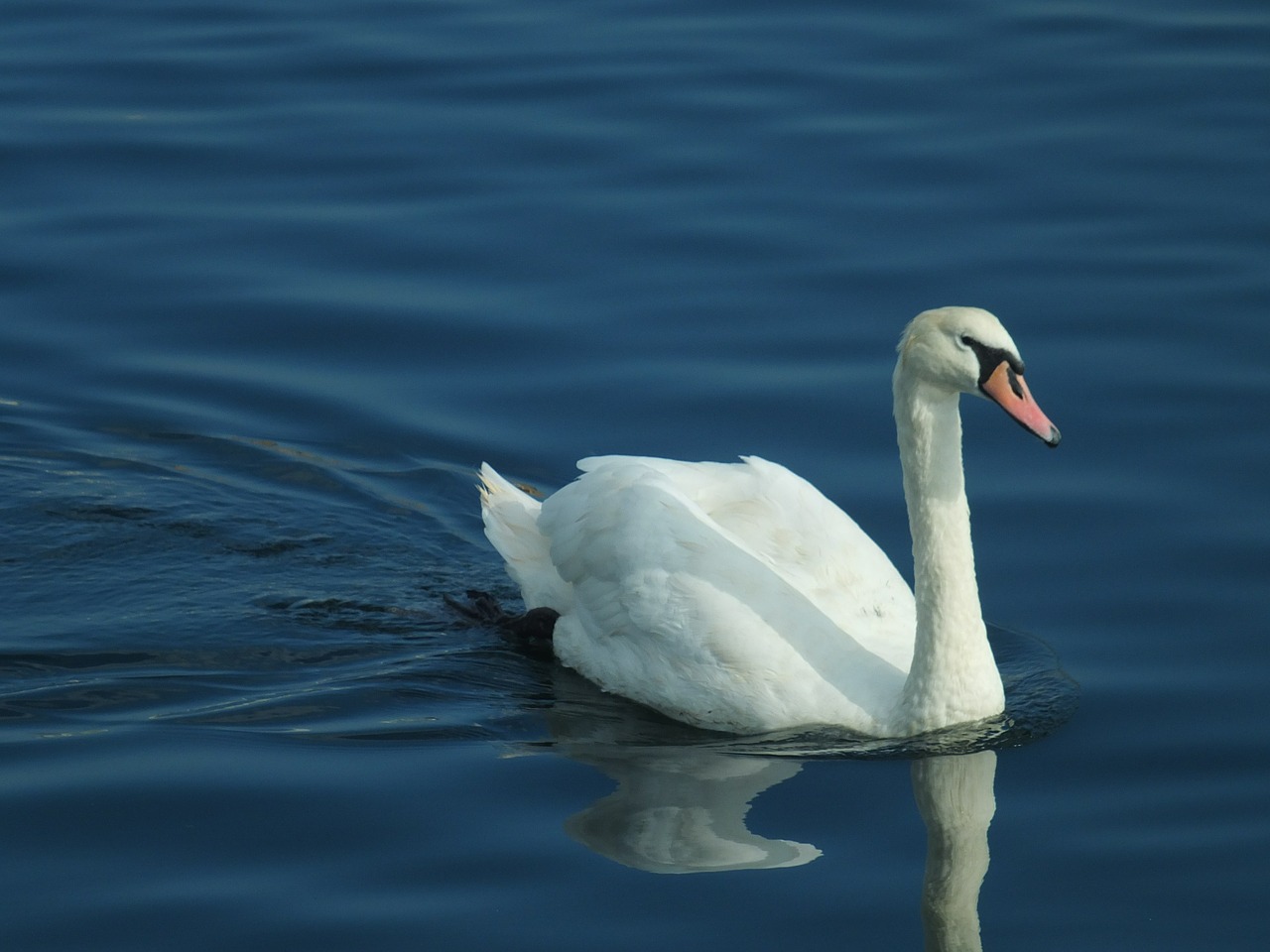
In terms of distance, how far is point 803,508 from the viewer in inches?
350

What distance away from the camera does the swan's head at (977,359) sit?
7.62 metres

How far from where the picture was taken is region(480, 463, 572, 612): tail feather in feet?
31.5

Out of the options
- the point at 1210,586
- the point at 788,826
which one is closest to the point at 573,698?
the point at 788,826

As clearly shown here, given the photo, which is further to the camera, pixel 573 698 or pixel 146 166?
pixel 146 166

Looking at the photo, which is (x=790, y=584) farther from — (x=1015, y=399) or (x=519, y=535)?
(x=519, y=535)

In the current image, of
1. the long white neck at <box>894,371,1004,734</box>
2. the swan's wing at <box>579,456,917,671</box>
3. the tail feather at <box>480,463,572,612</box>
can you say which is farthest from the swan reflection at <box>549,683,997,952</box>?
the tail feather at <box>480,463,572,612</box>

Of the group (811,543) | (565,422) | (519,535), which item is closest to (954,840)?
(811,543)

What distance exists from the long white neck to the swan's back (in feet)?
0.68

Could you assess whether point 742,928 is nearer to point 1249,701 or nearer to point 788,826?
point 788,826

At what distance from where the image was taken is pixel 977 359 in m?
7.66

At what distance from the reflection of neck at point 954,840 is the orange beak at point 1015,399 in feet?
4.35

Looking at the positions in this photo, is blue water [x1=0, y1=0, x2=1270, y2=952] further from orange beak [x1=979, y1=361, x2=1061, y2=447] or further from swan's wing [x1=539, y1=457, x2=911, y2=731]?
orange beak [x1=979, y1=361, x2=1061, y2=447]

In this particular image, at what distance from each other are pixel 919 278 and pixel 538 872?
19.9 feet

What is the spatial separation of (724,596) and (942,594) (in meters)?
0.89
